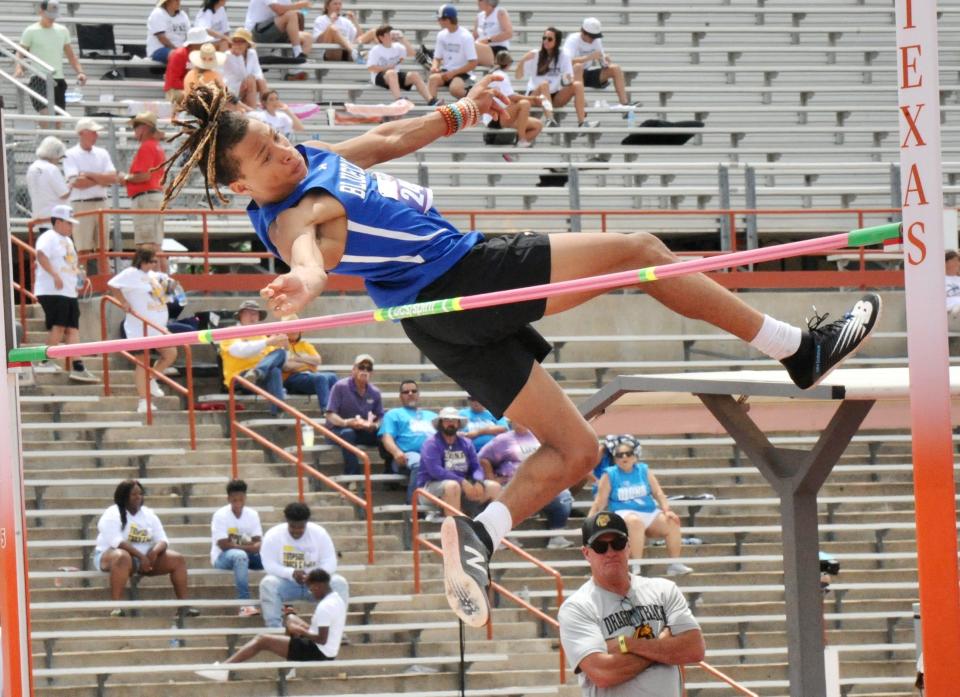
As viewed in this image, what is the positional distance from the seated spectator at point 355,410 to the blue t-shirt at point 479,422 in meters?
0.64

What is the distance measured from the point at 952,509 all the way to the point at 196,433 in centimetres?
891

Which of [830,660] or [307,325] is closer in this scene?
[307,325]

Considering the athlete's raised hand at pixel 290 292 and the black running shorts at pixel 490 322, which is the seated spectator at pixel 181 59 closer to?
the black running shorts at pixel 490 322

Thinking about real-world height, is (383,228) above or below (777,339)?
above

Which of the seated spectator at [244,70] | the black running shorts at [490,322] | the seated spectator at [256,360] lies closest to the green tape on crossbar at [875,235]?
the black running shorts at [490,322]

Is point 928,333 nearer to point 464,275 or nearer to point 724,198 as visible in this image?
point 464,275

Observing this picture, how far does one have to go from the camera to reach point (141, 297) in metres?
12.4

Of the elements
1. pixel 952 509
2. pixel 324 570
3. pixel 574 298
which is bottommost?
pixel 324 570

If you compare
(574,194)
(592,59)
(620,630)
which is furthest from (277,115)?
(620,630)

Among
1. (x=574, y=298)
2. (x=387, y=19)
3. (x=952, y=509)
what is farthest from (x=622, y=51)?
(x=952, y=509)

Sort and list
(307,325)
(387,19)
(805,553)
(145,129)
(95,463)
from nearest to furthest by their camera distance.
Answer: (307,325) < (805,553) < (95,463) < (145,129) < (387,19)

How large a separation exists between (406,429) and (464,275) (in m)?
7.12

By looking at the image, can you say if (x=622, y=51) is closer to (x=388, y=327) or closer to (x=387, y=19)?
(x=387, y=19)

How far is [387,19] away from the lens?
60.5 feet
